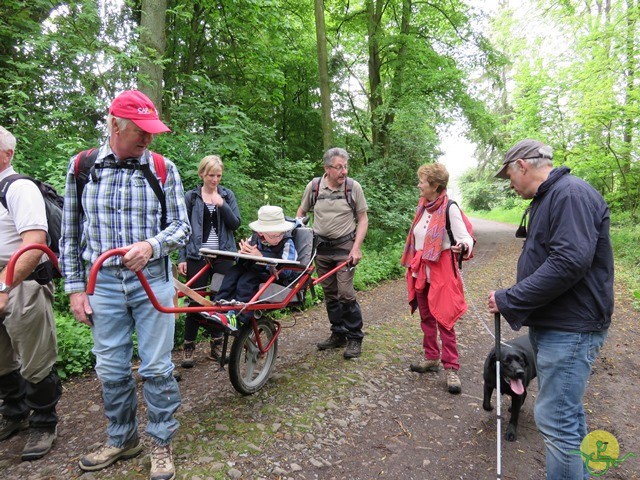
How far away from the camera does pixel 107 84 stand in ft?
20.3

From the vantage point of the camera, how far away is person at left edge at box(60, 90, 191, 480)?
232cm

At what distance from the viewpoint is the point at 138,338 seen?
2.43 meters

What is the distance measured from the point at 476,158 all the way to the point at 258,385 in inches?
1376

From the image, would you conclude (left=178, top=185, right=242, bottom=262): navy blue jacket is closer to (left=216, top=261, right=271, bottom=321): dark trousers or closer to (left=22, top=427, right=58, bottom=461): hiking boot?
(left=216, top=261, right=271, bottom=321): dark trousers

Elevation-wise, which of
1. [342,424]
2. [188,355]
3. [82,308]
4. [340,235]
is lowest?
[342,424]

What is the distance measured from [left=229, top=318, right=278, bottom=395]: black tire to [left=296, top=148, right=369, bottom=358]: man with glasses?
1.01 m

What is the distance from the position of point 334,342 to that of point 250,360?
144cm

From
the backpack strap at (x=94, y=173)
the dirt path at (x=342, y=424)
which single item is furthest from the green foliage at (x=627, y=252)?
the backpack strap at (x=94, y=173)

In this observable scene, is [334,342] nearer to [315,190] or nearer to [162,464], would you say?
[315,190]

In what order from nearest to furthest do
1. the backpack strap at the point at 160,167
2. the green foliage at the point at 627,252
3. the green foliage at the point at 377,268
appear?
the backpack strap at the point at 160,167 < the green foliage at the point at 377,268 < the green foliage at the point at 627,252

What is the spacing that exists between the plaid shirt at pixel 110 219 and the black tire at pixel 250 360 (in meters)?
1.30

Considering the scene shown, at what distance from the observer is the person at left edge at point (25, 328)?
7.90 ft

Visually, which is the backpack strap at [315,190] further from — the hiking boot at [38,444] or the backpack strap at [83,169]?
the hiking boot at [38,444]

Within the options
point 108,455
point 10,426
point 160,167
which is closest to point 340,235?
point 160,167
